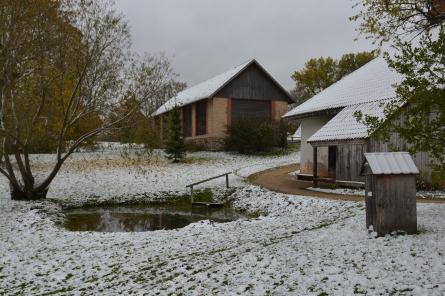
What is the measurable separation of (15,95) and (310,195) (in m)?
12.2

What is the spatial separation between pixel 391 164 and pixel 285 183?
37.6 ft

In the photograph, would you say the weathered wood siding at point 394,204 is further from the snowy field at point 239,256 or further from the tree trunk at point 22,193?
the tree trunk at point 22,193

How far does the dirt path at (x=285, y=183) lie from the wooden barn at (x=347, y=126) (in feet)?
3.64

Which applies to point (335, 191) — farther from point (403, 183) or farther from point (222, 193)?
point (403, 183)

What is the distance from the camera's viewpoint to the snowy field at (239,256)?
667 centimetres

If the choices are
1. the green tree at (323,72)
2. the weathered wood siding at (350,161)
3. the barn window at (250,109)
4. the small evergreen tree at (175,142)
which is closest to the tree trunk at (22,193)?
the weathered wood siding at (350,161)

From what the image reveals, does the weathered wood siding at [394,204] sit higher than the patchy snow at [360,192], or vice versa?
the weathered wood siding at [394,204]

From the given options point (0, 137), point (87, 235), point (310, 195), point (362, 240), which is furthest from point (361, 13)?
point (0, 137)

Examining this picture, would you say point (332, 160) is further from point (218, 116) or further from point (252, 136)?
point (218, 116)

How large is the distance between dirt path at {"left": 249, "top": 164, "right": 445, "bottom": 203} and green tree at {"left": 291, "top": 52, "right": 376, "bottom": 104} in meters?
29.7

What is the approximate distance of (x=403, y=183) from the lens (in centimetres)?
875

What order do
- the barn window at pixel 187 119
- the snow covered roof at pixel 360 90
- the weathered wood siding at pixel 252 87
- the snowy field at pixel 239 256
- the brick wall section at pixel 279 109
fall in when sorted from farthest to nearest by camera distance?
the barn window at pixel 187 119
the brick wall section at pixel 279 109
the weathered wood siding at pixel 252 87
the snow covered roof at pixel 360 90
the snowy field at pixel 239 256

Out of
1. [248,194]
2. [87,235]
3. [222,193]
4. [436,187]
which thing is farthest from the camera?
[222,193]

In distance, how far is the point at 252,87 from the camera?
36500 mm
